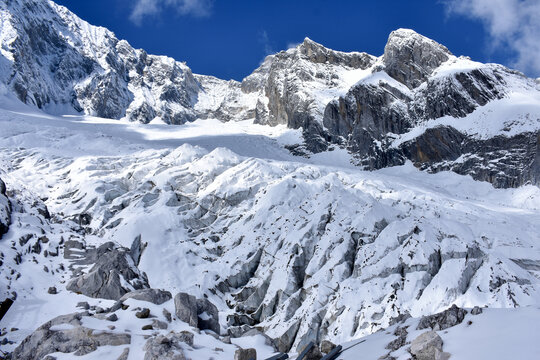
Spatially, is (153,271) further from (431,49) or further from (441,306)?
(431,49)

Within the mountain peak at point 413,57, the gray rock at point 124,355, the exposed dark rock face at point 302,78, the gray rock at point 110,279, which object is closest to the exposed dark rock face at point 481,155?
the mountain peak at point 413,57

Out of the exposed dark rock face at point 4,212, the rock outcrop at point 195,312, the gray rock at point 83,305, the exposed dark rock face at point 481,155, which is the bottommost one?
the gray rock at point 83,305

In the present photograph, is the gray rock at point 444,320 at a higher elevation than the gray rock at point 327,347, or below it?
higher

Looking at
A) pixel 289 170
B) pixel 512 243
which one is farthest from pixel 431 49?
pixel 512 243

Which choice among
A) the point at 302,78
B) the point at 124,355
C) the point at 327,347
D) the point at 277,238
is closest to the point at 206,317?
the point at 124,355

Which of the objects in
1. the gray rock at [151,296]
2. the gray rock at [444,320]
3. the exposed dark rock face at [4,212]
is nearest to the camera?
the gray rock at [444,320]

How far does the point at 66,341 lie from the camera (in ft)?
67.1

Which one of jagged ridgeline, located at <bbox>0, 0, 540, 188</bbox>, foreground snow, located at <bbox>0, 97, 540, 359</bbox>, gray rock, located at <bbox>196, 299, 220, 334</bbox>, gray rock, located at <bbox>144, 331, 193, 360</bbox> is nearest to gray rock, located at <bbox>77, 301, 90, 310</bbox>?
foreground snow, located at <bbox>0, 97, 540, 359</bbox>

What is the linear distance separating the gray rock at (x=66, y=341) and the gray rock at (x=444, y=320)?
1196 cm

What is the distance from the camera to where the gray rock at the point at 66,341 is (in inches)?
792

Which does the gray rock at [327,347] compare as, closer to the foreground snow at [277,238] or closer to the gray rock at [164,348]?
the foreground snow at [277,238]

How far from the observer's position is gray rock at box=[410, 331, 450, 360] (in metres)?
13.0

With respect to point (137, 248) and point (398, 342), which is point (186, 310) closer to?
point (398, 342)

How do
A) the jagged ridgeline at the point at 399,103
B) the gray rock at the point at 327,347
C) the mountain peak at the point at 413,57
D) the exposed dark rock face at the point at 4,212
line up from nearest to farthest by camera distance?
1. the gray rock at the point at 327,347
2. the exposed dark rock face at the point at 4,212
3. the jagged ridgeline at the point at 399,103
4. the mountain peak at the point at 413,57
